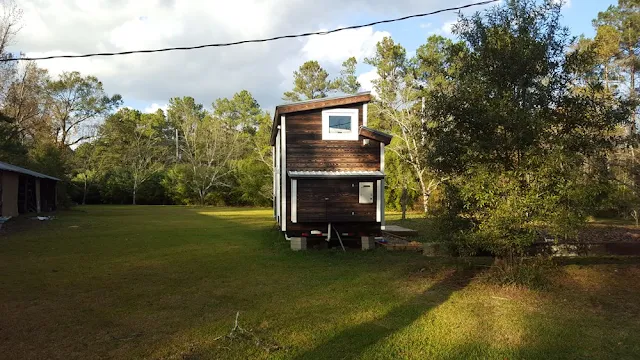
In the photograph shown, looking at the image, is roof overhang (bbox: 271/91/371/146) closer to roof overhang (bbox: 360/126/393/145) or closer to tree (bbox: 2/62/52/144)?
roof overhang (bbox: 360/126/393/145)

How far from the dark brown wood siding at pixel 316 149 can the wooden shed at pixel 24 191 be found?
15251mm

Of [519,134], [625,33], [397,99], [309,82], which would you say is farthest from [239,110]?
[519,134]

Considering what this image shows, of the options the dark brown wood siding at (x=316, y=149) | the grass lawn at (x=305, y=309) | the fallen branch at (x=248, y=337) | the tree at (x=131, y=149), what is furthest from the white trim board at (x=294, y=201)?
the tree at (x=131, y=149)

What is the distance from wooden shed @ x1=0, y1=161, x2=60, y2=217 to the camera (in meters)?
21.7

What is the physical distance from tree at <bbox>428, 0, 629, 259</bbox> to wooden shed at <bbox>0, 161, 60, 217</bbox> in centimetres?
2063

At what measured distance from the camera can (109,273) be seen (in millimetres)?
8992

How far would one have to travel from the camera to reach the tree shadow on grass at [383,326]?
470cm

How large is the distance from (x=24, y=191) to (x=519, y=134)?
88.9ft

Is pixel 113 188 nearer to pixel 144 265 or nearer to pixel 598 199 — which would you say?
pixel 144 265

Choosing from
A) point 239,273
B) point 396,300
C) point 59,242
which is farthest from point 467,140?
point 59,242

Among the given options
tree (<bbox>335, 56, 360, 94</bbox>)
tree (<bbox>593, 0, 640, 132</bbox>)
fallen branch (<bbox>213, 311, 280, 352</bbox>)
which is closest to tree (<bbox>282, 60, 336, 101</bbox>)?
tree (<bbox>335, 56, 360, 94</bbox>)

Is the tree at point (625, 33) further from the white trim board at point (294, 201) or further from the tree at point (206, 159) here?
the tree at point (206, 159)

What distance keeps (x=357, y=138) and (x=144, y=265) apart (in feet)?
21.4

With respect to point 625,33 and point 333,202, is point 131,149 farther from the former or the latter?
point 625,33
